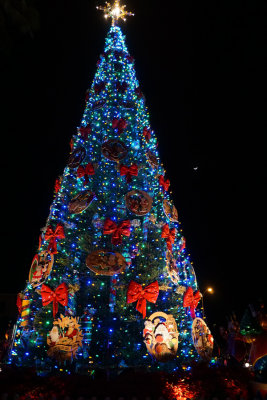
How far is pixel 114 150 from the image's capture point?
7.97 m

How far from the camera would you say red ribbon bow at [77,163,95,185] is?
303 inches

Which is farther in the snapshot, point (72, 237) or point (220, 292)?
point (220, 292)

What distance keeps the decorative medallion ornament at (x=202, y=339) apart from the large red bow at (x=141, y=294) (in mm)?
1277

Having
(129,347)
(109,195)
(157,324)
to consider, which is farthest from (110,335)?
(109,195)

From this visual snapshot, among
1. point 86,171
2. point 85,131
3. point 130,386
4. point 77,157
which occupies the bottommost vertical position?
point 130,386

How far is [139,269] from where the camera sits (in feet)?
23.1

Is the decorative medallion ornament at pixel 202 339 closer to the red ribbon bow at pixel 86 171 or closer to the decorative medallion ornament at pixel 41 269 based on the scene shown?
the decorative medallion ornament at pixel 41 269

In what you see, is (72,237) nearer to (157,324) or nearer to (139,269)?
(139,269)

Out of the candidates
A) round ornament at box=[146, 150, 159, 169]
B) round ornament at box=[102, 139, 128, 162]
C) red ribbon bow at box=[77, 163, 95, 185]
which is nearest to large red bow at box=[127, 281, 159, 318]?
red ribbon bow at box=[77, 163, 95, 185]

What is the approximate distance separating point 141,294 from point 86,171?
3.43 metres

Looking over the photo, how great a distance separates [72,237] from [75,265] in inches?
28.3

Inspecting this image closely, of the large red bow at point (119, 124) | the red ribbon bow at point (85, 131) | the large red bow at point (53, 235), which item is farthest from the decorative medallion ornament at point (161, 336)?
the red ribbon bow at point (85, 131)

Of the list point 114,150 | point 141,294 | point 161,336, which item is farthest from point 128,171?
point 161,336

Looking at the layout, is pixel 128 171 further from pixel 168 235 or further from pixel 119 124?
pixel 168 235
